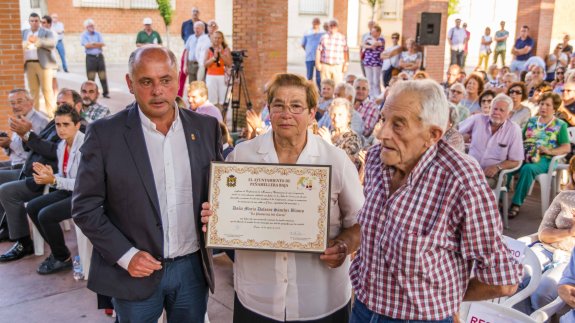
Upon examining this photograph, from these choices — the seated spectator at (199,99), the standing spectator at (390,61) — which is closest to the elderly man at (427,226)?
the seated spectator at (199,99)

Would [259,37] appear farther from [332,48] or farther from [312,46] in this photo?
[312,46]

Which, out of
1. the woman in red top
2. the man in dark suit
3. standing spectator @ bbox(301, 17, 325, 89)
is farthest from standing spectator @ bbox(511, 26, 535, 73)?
the man in dark suit

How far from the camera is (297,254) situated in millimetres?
2459

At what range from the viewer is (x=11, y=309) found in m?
4.47

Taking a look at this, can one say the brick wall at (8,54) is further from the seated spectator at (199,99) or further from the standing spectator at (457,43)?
the standing spectator at (457,43)

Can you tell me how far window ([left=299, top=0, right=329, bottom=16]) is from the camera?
98.4 ft

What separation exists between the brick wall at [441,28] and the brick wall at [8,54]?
10.4m

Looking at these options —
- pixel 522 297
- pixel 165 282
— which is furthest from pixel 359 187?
pixel 522 297

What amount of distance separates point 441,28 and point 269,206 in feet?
47.1

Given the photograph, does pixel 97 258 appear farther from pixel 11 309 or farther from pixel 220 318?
pixel 11 309

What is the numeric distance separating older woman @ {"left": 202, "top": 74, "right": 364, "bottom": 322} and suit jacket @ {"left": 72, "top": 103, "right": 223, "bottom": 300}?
0.89ft

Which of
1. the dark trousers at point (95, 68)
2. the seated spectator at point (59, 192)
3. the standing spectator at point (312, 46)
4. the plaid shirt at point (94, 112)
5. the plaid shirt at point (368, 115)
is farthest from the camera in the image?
the standing spectator at point (312, 46)

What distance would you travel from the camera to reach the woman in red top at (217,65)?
1087 cm

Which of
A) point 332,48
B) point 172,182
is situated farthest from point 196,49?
point 172,182
